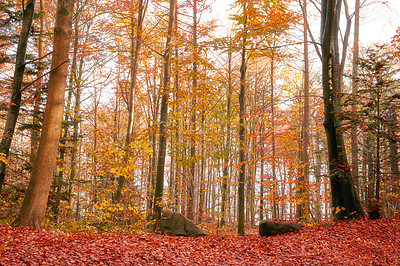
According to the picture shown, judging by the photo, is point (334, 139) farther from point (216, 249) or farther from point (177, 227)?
point (177, 227)

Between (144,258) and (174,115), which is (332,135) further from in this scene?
(144,258)

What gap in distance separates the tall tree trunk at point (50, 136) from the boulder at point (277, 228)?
20.6 ft

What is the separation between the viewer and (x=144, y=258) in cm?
490

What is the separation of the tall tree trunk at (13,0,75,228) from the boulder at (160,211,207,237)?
3.99 metres

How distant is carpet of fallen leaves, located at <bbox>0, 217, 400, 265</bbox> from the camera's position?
435 centimetres

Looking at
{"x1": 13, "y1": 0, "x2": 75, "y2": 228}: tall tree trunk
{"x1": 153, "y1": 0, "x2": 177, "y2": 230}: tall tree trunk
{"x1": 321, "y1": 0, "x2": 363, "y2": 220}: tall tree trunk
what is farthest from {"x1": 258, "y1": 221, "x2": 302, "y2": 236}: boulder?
{"x1": 13, "y1": 0, "x2": 75, "y2": 228}: tall tree trunk

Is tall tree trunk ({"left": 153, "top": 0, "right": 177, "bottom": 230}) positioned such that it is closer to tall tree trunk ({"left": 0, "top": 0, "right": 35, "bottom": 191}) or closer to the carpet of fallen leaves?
the carpet of fallen leaves

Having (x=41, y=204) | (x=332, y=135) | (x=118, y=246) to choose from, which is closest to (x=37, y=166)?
(x=41, y=204)

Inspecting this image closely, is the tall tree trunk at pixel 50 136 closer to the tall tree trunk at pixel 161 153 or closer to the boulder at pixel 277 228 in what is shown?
the tall tree trunk at pixel 161 153

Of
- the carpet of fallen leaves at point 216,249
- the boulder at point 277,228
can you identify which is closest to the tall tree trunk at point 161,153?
the carpet of fallen leaves at point 216,249

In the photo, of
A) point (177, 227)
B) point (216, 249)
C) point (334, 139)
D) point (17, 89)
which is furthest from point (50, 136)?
point (334, 139)

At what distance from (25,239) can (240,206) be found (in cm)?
737

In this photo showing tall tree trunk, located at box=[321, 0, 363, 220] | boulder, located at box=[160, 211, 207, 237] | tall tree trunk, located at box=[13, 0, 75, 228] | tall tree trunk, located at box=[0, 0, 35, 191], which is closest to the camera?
tall tree trunk, located at box=[13, 0, 75, 228]

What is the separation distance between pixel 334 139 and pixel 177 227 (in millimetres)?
5850
